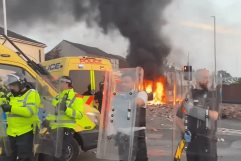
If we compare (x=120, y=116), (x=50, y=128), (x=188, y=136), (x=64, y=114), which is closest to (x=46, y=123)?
(x=50, y=128)

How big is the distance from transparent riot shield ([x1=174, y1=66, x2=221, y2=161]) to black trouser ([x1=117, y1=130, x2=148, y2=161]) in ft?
1.83

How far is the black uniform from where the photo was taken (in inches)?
192

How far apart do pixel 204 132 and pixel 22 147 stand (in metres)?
2.29

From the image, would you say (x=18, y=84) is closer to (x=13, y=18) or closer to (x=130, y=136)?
(x=130, y=136)

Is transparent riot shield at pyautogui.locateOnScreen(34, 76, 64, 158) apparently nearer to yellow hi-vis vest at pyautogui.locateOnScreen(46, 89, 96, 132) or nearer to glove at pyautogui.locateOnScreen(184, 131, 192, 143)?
yellow hi-vis vest at pyautogui.locateOnScreen(46, 89, 96, 132)

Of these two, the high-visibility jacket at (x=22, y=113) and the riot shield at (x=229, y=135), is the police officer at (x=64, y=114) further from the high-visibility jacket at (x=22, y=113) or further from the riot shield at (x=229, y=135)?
the riot shield at (x=229, y=135)

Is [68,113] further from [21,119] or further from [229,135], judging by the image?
[229,135]

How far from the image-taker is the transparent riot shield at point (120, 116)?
17.0ft

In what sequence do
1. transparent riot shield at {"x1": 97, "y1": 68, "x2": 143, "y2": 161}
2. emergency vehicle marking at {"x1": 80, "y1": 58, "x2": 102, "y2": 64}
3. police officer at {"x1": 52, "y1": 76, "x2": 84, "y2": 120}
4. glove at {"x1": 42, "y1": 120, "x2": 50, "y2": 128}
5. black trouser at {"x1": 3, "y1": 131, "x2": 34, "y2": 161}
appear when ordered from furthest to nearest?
emergency vehicle marking at {"x1": 80, "y1": 58, "x2": 102, "y2": 64}
glove at {"x1": 42, "y1": 120, "x2": 50, "y2": 128}
police officer at {"x1": 52, "y1": 76, "x2": 84, "y2": 120}
black trouser at {"x1": 3, "y1": 131, "x2": 34, "y2": 161}
transparent riot shield at {"x1": 97, "y1": 68, "x2": 143, "y2": 161}

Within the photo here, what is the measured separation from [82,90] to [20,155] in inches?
195

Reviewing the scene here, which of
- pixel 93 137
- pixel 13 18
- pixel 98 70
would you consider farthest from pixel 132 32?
pixel 93 137

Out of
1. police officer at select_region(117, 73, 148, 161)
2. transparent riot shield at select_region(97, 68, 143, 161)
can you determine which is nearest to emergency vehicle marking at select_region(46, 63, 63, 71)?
transparent riot shield at select_region(97, 68, 143, 161)

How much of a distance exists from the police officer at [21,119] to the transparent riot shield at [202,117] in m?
1.89

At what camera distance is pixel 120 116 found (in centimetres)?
521
